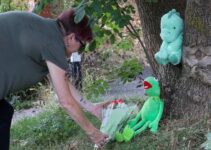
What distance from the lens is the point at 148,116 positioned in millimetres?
4551

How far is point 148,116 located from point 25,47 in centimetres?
141

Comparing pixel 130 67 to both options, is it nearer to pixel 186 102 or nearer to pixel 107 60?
pixel 186 102

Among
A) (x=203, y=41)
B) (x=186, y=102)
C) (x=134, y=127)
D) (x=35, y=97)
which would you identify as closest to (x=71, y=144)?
(x=134, y=127)

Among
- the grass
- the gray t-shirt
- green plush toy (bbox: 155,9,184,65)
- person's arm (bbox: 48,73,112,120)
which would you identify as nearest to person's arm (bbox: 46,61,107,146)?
→ the gray t-shirt

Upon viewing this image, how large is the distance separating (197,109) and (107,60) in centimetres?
708

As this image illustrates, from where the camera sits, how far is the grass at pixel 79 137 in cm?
417

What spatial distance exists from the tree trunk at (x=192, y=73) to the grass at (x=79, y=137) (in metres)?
0.15

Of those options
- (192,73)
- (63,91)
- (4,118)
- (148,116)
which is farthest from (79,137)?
(63,91)

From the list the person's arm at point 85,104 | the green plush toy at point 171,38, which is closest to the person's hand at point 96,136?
the person's arm at point 85,104

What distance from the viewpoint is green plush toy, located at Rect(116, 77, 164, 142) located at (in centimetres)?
450

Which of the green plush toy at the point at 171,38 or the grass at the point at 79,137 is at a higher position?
the green plush toy at the point at 171,38

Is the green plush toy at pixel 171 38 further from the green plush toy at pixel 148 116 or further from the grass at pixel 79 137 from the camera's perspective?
the grass at pixel 79 137

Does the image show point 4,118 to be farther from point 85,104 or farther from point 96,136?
point 96,136

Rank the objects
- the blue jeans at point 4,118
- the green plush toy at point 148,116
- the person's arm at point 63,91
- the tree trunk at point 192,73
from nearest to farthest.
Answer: the person's arm at point 63,91, the blue jeans at point 4,118, the tree trunk at point 192,73, the green plush toy at point 148,116
